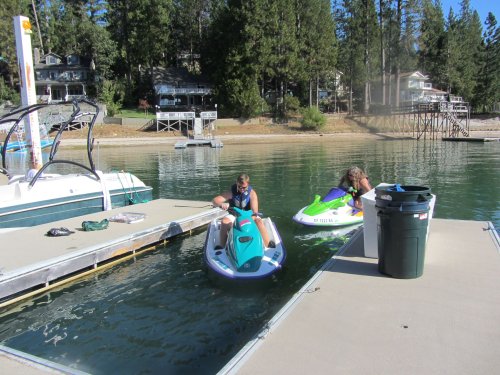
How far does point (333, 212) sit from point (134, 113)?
57861 millimetres

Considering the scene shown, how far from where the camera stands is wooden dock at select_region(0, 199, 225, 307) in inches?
290

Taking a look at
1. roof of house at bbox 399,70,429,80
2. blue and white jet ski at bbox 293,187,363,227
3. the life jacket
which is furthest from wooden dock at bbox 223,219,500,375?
roof of house at bbox 399,70,429,80

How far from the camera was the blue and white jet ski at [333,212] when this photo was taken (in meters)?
11.6

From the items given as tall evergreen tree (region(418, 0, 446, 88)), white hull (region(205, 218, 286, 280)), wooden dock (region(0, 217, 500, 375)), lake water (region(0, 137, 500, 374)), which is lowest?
lake water (region(0, 137, 500, 374))

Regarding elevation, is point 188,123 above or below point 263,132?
above

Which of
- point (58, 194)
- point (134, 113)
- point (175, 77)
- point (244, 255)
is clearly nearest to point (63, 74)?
point (134, 113)

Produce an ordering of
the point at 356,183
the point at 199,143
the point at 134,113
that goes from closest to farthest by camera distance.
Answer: the point at 356,183 < the point at 199,143 < the point at 134,113

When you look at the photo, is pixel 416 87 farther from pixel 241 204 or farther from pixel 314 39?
pixel 241 204

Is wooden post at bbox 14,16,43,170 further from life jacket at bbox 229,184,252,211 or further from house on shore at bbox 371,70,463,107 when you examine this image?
house on shore at bbox 371,70,463,107

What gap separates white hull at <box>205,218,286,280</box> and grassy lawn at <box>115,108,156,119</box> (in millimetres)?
55278

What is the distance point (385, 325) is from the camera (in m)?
4.83

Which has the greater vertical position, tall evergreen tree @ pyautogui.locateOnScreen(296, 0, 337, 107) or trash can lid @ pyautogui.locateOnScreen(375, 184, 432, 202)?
tall evergreen tree @ pyautogui.locateOnScreen(296, 0, 337, 107)

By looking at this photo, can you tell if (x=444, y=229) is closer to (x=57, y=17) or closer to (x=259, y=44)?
(x=259, y=44)

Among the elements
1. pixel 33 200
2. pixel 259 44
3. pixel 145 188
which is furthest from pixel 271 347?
pixel 259 44
